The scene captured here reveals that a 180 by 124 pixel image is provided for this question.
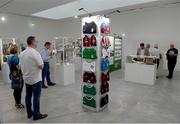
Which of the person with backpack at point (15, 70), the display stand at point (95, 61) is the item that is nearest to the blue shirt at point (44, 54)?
the person with backpack at point (15, 70)

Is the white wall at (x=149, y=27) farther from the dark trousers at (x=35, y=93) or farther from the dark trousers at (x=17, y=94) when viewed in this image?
the dark trousers at (x=35, y=93)

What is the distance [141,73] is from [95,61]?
3239mm

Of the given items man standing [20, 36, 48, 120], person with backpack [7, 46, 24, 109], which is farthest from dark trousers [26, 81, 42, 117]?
person with backpack [7, 46, 24, 109]

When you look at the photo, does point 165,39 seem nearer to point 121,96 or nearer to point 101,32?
point 121,96

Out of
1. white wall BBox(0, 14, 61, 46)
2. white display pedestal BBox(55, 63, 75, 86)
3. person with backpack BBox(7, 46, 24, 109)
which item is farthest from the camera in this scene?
white wall BBox(0, 14, 61, 46)

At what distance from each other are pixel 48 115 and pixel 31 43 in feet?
5.05

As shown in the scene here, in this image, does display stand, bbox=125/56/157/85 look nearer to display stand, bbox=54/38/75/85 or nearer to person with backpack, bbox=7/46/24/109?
display stand, bbox=54/38/75/85

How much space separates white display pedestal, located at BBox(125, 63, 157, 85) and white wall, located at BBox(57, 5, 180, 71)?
3193 millimetres

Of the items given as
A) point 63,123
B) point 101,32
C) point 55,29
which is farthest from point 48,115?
point 55,29

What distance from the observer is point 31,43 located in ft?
10.00

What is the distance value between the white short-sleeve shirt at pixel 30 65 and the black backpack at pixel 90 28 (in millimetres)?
1175

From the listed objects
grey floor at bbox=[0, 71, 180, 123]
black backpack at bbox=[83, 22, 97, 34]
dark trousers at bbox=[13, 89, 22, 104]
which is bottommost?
grey floor at bbox=[0, 71, 180, 123]

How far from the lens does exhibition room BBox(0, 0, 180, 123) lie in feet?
10.9

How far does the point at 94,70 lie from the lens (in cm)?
351
